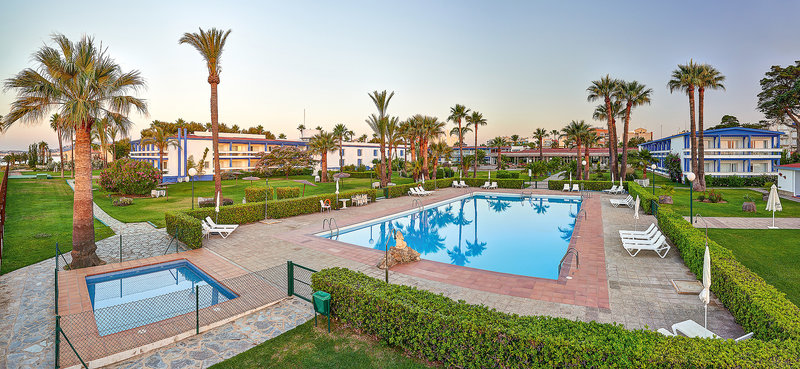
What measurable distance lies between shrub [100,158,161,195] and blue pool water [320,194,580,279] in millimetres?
20573

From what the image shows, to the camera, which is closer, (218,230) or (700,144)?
(218,230)

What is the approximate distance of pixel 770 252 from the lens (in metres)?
10.8

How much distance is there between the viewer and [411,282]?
880 cm

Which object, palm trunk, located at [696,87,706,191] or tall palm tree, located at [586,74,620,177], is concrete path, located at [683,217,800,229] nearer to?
palm trunk, located at [696,87,706,191]

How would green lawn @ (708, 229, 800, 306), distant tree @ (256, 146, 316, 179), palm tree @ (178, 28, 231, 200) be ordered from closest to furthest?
1. green lawn @ (708, 229, 800, 306)
2. palm tree @ (178, 28, 231, 200)
3. distant tree @ (256, 146, 316, 179)

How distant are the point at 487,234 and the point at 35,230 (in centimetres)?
2022

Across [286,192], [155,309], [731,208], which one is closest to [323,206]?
[286,192]

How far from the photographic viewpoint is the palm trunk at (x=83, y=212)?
9.62 metres

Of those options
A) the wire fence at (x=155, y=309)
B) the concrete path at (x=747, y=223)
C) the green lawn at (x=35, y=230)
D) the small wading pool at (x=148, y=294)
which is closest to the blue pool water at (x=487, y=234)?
the wire fence at (x=155, y=309)

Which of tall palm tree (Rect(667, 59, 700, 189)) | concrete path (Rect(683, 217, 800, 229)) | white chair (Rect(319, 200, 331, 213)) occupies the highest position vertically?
tall palm tree (Rect(667, 59, 700, 189))

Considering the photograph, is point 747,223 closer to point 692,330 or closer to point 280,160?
point 692,330

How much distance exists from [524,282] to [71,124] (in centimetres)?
1237

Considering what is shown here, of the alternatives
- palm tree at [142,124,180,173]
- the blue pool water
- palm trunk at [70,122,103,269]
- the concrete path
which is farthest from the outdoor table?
palm tree at [142,124,180,173]

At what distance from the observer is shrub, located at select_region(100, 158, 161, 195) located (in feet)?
85.5
